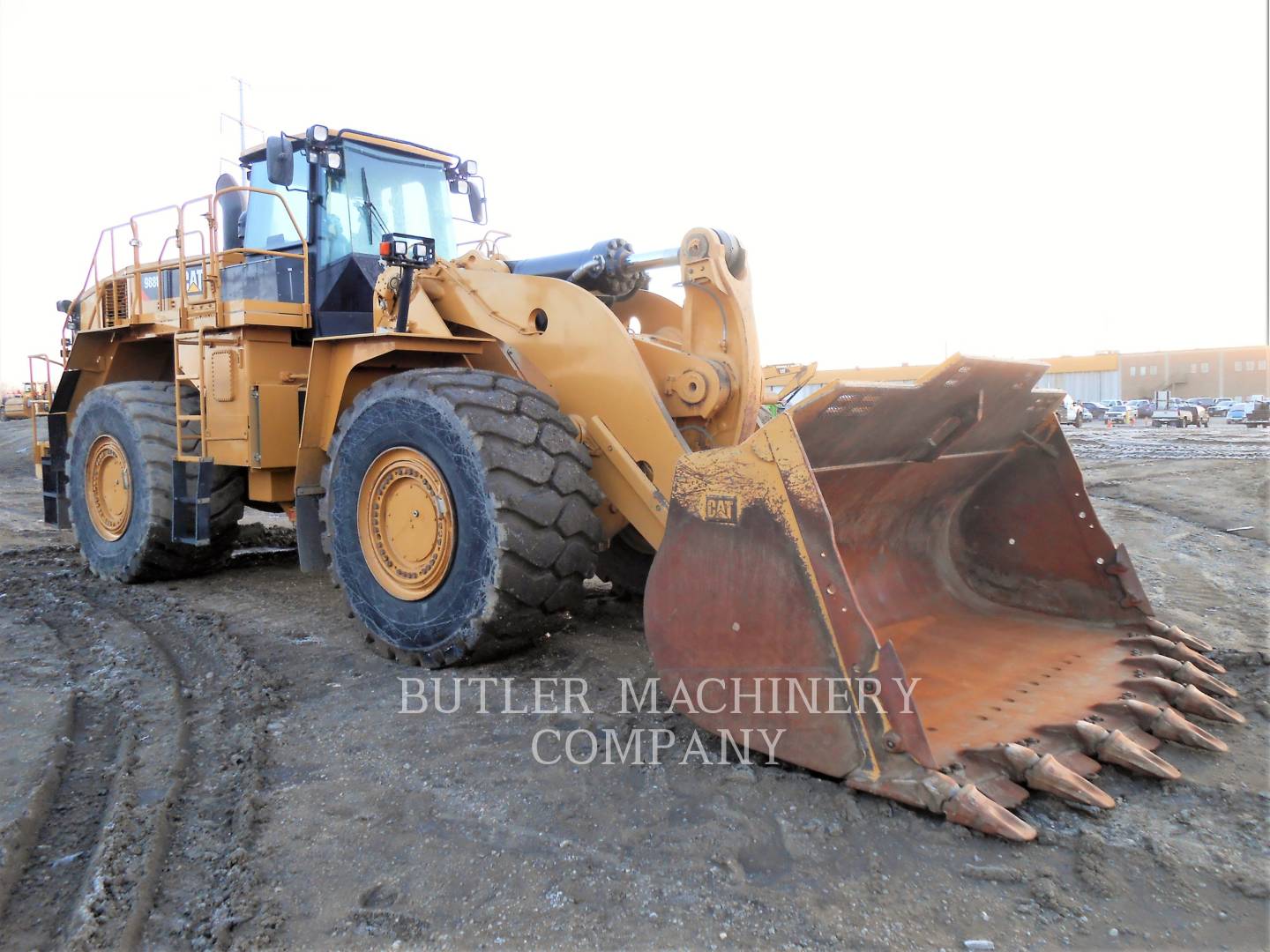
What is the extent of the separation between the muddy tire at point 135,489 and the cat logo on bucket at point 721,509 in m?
4.21

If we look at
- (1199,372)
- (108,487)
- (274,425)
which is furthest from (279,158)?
(1199,372)

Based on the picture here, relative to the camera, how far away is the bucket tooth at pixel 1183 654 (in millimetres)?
3848

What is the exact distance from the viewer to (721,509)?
3.26 m

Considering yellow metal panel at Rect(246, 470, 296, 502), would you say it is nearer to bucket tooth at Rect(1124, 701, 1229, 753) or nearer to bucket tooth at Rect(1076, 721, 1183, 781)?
bucket tooth at Rect(1076, 721, 1183, 781)

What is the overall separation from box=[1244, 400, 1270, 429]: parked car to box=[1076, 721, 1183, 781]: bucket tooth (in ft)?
115

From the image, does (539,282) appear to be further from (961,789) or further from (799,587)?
(961,789)

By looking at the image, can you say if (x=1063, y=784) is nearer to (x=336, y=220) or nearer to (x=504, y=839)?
(x=504, y=839)

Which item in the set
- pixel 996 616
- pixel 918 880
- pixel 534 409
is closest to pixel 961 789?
pixel 918 880

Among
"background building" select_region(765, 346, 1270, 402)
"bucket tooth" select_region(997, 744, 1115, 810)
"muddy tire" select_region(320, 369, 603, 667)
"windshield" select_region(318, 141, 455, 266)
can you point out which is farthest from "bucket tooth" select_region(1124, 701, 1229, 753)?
"background building" select_region(765, 346, 1270, 402)

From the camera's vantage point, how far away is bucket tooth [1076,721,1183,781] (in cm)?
301

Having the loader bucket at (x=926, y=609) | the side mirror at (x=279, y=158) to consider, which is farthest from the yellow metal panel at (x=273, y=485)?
the loader bucket at (x=926, y=609)

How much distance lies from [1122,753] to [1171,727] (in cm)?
35

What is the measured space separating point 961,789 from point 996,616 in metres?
1.87

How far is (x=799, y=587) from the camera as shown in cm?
304
